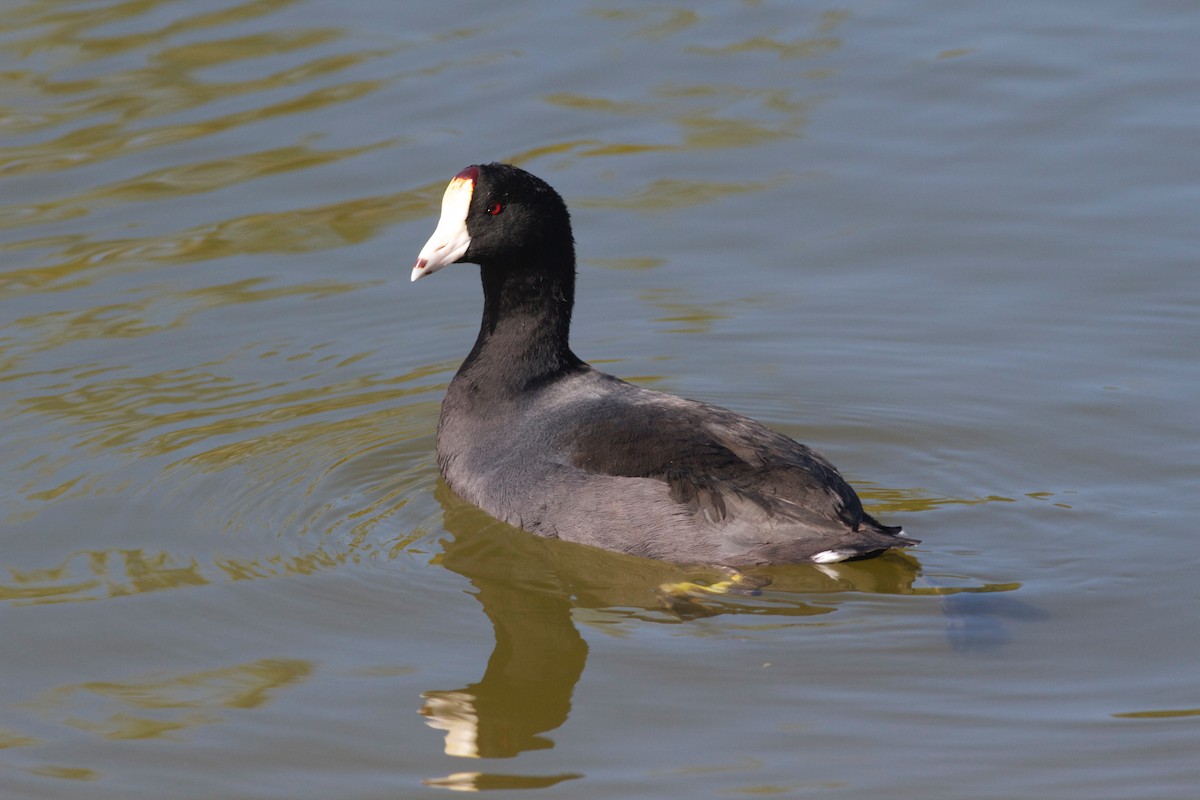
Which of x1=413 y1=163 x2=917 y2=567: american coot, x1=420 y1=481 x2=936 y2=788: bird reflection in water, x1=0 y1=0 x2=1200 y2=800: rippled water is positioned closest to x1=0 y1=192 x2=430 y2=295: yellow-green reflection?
x1=0 y1=0 x2=1200 y2=800: rippled water

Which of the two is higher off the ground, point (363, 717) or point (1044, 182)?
point (1044, 182)

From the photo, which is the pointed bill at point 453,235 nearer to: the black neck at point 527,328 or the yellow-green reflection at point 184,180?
the black neck at point 527,328

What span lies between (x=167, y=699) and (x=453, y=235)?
218 centimetres

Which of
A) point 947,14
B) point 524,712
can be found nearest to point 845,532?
point 524,712

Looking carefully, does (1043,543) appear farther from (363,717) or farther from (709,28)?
(709,28)

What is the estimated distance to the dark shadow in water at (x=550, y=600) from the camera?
195 inches

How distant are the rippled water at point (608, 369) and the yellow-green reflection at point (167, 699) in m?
0.02

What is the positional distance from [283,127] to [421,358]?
286 cm

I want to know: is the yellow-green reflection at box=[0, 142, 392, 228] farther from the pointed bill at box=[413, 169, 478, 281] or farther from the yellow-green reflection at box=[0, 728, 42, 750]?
the yellow-green reflection at box=[0, 728, 42, 750]

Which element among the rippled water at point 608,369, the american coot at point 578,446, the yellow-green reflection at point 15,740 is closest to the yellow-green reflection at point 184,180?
the rippled water at point 608,369

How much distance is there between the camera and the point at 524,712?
5004mm

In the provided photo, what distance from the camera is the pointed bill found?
641 cm

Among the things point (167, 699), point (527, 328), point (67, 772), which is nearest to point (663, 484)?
point (527, 328)

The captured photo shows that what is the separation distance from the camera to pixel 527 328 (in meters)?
6.61
